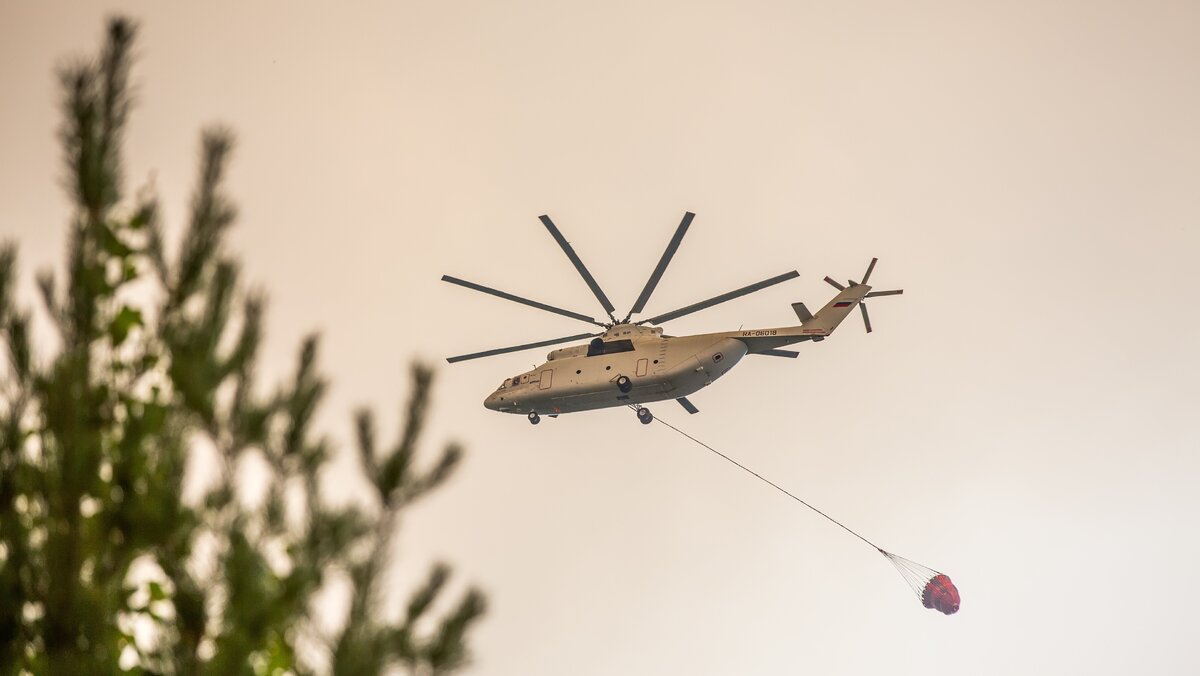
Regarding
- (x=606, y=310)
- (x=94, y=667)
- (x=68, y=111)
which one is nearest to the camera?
(x=94, y=667)

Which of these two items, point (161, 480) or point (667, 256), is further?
point (667, 256)

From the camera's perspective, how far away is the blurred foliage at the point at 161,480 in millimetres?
2242

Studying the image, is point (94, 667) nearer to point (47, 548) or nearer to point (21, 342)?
point (47, 548)

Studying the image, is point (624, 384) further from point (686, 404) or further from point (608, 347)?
point (686, 404)

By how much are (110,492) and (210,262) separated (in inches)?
20.4

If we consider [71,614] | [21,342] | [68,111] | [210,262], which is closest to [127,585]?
[71,614]

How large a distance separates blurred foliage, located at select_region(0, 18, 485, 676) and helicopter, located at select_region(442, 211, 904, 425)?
1152 cm

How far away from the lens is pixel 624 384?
1416cm

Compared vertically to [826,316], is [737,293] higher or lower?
higher

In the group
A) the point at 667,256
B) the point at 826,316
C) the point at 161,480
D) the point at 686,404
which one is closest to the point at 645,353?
the point at 667,256

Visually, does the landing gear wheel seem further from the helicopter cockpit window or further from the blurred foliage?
the blurred foliage

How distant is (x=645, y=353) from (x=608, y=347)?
63cm

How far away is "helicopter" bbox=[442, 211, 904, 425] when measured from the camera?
45.8 ft

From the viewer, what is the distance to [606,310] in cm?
1552
